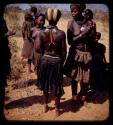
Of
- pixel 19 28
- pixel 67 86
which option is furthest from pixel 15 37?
pixel 67 86

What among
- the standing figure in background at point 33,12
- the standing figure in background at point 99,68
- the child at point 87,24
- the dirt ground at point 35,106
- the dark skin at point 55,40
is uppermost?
the standing figure in background at point 33,12

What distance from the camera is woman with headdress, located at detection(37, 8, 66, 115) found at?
33.0 feet

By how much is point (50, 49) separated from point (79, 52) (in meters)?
0.31

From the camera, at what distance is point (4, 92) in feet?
33.3

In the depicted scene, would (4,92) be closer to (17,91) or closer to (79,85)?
(17,91)

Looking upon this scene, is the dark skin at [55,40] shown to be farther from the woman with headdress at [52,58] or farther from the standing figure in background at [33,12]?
the standing figure in background at [33,12]

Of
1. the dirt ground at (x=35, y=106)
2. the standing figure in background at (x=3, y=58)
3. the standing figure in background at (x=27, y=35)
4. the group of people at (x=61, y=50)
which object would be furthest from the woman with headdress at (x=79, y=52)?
the standing figure in background at (x=3, y=58)

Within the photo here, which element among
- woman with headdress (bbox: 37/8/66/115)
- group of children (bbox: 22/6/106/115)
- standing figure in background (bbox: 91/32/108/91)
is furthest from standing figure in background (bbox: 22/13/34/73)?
standing figure in background (bbox: 91/32/108/91)

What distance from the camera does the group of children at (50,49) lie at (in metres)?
10.1

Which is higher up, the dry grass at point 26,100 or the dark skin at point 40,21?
the dark skin at point 40,21

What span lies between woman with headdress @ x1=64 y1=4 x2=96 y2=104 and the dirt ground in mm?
105

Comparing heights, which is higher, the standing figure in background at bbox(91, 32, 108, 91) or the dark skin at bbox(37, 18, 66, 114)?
the dark skin at bbox(37, 18, 66, 114)

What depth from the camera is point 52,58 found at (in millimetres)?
10102

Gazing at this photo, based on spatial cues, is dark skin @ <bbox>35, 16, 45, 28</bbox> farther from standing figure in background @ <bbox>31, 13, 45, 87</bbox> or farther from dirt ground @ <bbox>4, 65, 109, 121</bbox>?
dirt ground @ <bbox>4, 65, 109, 121</bbox>
